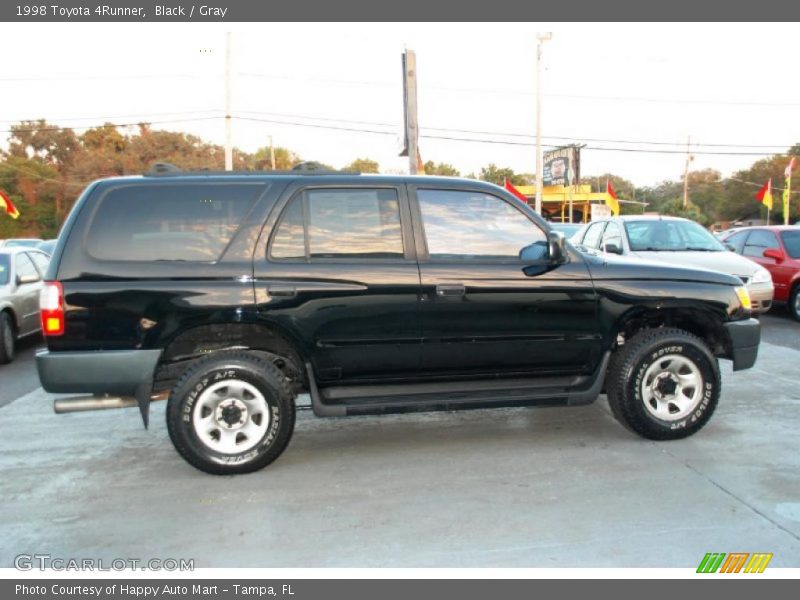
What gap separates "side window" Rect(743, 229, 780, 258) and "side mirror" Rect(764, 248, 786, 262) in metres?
0.12

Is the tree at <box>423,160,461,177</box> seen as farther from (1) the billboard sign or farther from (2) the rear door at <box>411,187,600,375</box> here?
(2) the rear door at <box>411,187,600,375</box>

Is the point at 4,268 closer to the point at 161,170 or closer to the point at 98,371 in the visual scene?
the point at 161,170

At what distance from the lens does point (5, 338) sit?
7621 millimetres

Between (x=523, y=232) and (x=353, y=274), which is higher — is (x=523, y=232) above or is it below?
above

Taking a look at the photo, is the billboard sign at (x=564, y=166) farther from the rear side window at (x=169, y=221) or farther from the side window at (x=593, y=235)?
the rear side window at (x=169, y=221)

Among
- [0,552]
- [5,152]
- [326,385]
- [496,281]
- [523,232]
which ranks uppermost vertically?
[5,152]

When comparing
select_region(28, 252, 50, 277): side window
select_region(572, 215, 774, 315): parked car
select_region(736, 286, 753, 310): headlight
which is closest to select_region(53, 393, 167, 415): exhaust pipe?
select_region(736, 286, 753, 310): headlight

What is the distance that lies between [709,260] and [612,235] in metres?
1.45

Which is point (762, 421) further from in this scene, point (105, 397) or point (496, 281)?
point (105, 397)

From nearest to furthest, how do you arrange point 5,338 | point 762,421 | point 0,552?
point 0,552, point 762,421, point 5,338

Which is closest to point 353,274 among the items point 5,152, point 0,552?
point 0,552

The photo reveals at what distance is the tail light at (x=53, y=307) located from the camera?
3.66 m

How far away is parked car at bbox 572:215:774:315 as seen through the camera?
8438mm

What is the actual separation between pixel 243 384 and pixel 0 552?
1.53 m
